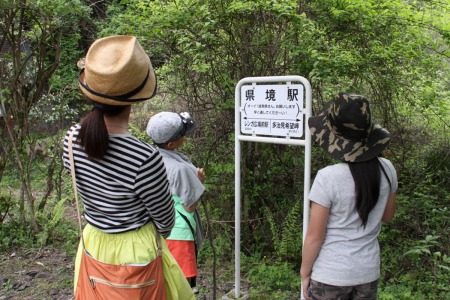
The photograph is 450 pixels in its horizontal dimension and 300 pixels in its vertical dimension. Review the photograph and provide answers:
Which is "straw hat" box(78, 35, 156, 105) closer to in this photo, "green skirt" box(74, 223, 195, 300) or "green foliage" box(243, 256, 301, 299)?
"green skirt" box(74, 223, 195, 300)

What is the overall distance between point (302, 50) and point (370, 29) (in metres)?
0.95

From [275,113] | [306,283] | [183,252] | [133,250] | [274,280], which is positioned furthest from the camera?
[274,280]

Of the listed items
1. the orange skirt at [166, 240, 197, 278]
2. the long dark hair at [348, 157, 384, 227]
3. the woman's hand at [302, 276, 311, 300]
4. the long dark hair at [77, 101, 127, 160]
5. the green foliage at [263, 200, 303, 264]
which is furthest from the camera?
the green foliage at [263, 200, 303, 264]

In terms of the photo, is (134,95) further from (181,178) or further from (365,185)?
(365,185)

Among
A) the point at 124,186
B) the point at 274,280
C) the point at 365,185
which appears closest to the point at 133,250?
the point at 124,186

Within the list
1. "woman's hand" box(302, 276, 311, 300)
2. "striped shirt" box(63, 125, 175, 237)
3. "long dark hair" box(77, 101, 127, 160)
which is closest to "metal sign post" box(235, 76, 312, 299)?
"woman's hand" box(302, 276, 311, 300)

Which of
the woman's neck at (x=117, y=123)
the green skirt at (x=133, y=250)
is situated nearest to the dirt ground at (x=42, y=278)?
the green skirt at (x=133, y=250)

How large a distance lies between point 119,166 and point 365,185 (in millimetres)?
1152

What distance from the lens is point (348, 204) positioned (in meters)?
1.97

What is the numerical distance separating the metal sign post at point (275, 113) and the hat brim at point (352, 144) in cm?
95

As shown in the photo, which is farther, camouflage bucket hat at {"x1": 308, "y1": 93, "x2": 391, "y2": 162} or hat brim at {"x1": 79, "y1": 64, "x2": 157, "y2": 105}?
camouflage bucket hat at {"x1": 308, "y1": 93, "x2": 391, "y2": 162}

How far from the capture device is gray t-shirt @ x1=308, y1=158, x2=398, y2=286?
1.96 m

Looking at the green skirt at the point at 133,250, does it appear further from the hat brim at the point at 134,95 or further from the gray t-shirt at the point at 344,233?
the gray t-shirt at the point at 344,233

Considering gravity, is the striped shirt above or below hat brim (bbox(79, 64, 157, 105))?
below
